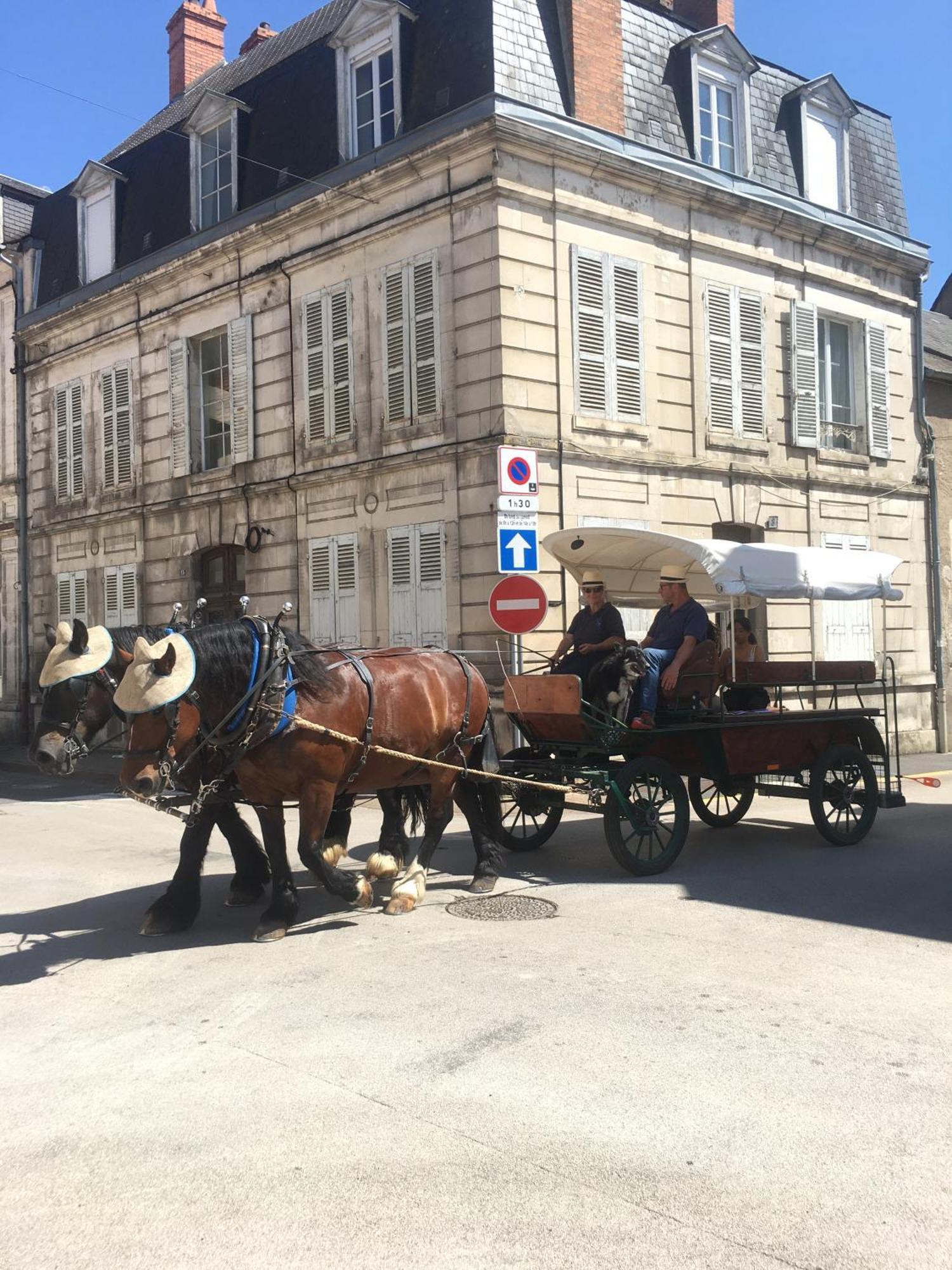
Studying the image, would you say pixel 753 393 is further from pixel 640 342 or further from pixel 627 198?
pixel 627 198

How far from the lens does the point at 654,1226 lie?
3.19m

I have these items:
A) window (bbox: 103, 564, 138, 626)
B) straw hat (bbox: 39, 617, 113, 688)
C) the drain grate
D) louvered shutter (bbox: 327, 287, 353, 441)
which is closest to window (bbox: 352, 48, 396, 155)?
louvered shutter (bbox: 327, 287, 353, 441)

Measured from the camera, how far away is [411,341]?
14.9 meters

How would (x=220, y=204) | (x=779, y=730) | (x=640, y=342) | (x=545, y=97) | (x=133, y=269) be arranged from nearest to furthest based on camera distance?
(x=779, y=730)
(x=545, y=97)
(x=640, y=342)
(x=220, y=204)
(x=133, y=269)

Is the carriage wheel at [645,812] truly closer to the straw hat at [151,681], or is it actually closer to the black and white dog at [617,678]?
the black and white dog at [617,678]

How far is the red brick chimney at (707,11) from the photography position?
18.3m

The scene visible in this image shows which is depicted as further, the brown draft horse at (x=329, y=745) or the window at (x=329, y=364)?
the window at (x=329, y=364)

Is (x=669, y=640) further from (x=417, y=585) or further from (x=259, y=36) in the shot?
(x=259, y=36)

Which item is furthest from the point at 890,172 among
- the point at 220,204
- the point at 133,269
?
the point at 133,269

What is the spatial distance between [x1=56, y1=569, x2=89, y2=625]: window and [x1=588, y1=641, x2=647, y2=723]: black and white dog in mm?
13909

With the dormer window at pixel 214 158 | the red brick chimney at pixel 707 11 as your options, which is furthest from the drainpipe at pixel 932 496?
the dormer window at pixel 214 158

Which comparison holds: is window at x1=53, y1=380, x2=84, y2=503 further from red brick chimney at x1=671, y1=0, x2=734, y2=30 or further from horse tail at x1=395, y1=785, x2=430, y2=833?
horse tail at x1=395, y1=785, x2=430, y2=833

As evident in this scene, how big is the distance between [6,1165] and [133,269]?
1786 centimetres

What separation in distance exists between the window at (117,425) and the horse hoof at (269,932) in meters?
14.6
